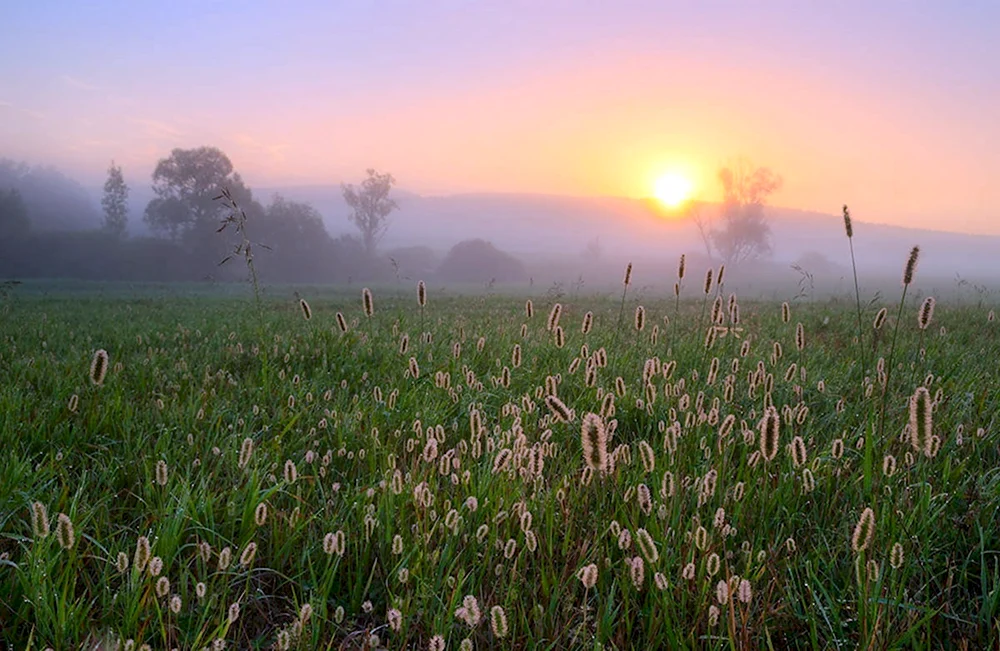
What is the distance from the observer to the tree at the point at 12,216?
235 ft

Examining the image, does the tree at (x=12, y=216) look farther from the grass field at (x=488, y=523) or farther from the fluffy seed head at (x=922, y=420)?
the fluffy seed head at (x=922, y=420)

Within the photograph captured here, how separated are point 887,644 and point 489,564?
51.6 inches

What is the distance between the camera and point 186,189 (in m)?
72.6

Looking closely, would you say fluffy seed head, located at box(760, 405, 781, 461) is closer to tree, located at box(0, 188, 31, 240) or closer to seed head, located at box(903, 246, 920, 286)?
seed head, located at box(903, 246, 920, 286)

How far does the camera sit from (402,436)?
3826 mm

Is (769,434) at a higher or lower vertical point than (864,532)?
higher

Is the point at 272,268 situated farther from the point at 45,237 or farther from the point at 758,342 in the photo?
the point at 758,342

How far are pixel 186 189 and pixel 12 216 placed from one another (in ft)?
73.2

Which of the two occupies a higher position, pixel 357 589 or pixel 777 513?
pixel 777 513

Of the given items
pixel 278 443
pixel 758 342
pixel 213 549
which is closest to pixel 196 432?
pixel 278 443

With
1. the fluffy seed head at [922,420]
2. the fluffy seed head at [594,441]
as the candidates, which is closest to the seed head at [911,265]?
the fluffy seed head at [922,420]

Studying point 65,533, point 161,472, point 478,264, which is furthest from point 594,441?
point 478,264

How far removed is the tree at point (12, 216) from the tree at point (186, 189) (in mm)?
15536

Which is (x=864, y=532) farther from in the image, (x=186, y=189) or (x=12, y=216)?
(x=12, y=216)
